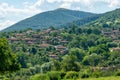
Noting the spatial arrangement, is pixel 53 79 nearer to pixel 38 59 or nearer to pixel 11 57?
pixel 11 57

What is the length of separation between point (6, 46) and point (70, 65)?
4394cm

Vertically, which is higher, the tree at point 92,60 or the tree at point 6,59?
the tree at point 6,59

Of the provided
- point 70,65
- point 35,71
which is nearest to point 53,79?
point 70,65

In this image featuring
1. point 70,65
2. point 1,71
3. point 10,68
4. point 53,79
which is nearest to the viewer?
point 1,71

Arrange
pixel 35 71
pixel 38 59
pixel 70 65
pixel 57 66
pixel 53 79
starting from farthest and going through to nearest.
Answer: pixel 38 59 → pixel 35 71 → pixel 57 66 → pixel 70 65 → pixel 53 79

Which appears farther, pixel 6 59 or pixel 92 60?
pixel 92 60

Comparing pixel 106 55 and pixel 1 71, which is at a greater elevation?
pixel 1 71

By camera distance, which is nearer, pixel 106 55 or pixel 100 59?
pixel 100 59

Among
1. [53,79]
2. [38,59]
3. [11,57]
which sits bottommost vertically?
[38,59]

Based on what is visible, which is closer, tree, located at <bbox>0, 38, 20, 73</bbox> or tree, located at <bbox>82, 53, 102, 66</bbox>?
tree, located at <bbox>0, 38, 20, 73</bbox>

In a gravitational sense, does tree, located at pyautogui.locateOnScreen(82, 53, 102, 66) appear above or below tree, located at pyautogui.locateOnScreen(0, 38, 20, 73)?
below

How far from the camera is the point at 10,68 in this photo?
4997cm

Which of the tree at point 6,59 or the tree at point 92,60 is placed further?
the tree at point 92,60

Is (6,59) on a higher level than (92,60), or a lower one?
higher
